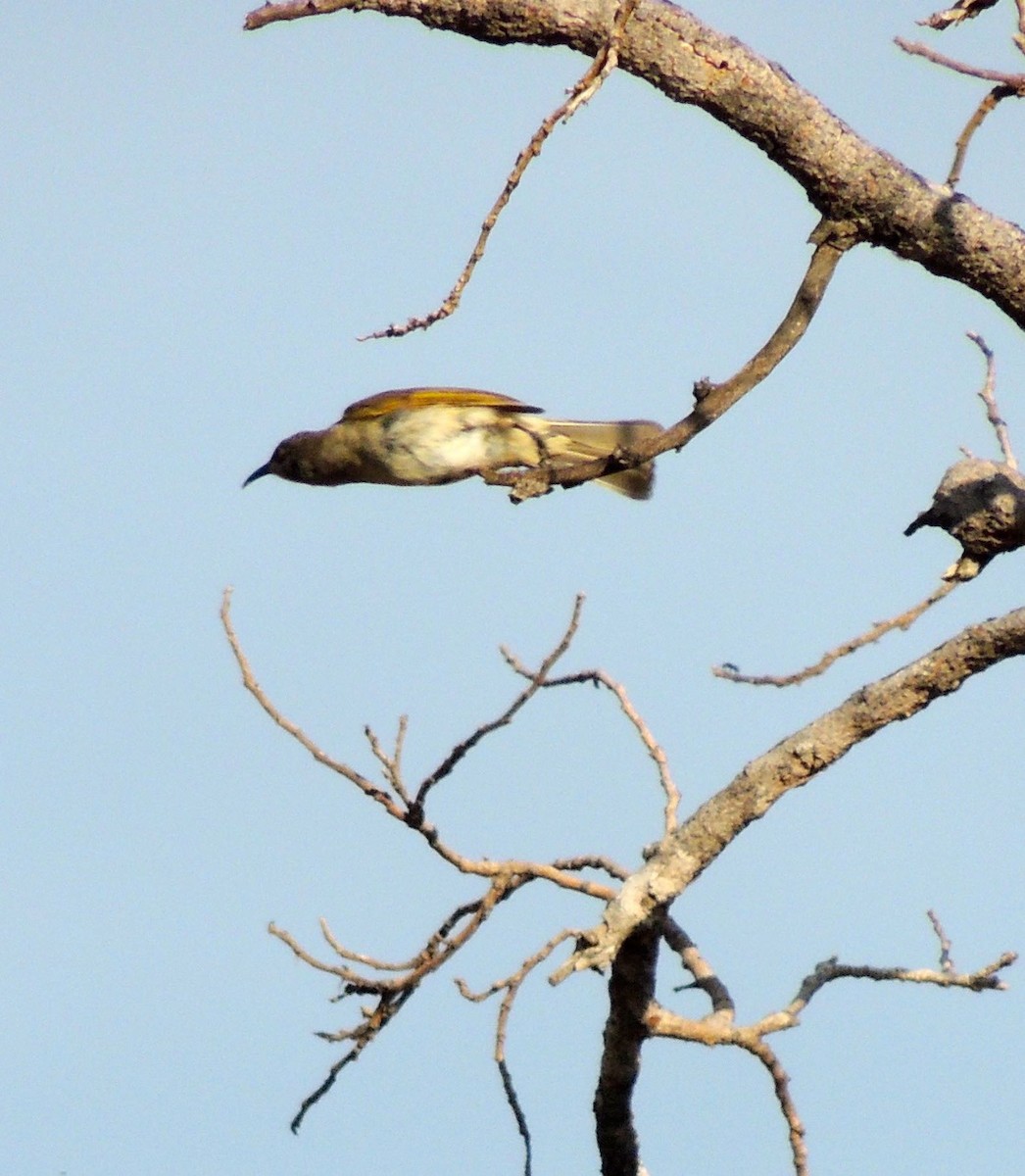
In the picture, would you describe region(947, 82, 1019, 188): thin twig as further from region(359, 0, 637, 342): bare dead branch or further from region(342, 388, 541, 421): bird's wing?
region(342, 388, 541, 421): bird's wing

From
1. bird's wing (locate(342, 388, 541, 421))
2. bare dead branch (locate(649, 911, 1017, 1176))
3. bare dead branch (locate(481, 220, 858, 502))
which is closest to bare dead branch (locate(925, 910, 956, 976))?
bare dead branch (locate(649, 911, 1017, 1176))

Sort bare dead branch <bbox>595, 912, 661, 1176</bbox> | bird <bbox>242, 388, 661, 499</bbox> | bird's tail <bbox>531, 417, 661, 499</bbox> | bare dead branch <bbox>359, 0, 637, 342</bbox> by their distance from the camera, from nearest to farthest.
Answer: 1. bare dead branch <bbox>359, 0, 637, 342</bbox>
2. bare dead branch <bbox>595, 912, 661, 1176</bbox>
3. bird's tail <bbox>531, 417, 661, 499</bbox>
4. bird <bbox>242, 388, 661, 499</bbox>

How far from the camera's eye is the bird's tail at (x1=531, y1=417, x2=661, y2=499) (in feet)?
20.1

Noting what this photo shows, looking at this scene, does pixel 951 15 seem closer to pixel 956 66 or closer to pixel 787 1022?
pixel 956 66

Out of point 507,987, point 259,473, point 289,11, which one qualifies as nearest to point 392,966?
point 507,987

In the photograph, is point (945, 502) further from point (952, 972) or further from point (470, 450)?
point (470, 450)

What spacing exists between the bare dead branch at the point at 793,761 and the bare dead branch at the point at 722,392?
2.62 ft

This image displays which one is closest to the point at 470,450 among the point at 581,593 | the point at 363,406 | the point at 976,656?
the point at 363,406

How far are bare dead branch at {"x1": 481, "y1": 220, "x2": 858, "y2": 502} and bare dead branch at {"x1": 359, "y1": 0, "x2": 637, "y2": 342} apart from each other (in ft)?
2.31

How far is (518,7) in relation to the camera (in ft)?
12.9

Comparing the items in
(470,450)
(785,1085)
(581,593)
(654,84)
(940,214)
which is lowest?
(785,1085)

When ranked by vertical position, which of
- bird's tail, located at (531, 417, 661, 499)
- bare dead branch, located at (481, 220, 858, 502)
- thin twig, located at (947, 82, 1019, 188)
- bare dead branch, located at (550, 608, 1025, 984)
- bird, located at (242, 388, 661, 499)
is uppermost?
bird, located at (242, 388, 661, 499)

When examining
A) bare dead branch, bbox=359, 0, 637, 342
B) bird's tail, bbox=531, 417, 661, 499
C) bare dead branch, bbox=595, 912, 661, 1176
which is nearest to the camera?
bare dead branch, bbox=359, 0, 637, 342

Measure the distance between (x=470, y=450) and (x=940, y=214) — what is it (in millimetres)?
2906
